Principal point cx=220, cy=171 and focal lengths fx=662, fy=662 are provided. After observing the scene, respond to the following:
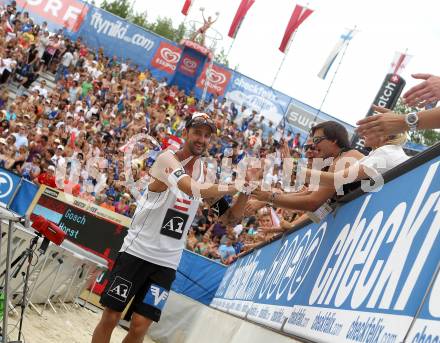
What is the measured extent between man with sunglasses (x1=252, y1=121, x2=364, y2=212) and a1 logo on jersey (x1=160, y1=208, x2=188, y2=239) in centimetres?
108

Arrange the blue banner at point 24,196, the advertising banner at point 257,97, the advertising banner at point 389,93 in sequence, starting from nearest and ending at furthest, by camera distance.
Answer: the blue banner at point 24,196 < the advertising banner at point 389,93 < the advertising banner at point 257,97

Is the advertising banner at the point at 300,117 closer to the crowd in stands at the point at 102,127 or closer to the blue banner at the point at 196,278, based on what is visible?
the crowd in stands at the point at 102,127

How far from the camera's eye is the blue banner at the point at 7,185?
14.9 metres

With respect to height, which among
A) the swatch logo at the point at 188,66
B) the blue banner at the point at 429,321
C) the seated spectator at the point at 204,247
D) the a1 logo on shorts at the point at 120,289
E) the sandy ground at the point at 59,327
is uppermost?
the swatch logo at the point at 188,66

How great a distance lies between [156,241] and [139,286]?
0.42 m

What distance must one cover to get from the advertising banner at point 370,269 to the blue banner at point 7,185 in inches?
424

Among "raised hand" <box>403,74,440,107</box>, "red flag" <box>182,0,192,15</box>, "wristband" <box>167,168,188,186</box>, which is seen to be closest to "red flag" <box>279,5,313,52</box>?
"red flag" <box>182,0,192,15</box>

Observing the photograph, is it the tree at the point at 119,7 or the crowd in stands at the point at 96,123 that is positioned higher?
the tree at the point at 119,7

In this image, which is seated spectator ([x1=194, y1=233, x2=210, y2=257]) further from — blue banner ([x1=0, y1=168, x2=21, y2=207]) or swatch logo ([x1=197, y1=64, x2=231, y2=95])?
swatch logo ([x1=197, y1=64, x2=231, y2=95])

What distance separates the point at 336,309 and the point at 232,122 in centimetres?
2404

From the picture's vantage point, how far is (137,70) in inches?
1110

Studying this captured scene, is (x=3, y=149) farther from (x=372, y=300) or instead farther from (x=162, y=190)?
(x=372, y=300)

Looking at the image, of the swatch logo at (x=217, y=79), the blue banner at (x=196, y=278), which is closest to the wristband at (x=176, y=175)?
the blue banner at (x=196, y=278)

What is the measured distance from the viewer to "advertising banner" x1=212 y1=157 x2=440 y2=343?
2.61 metres
